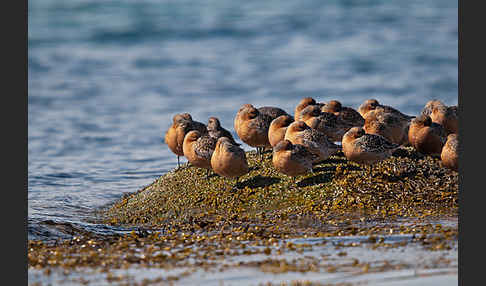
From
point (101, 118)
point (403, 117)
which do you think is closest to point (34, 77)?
point (101, 118)

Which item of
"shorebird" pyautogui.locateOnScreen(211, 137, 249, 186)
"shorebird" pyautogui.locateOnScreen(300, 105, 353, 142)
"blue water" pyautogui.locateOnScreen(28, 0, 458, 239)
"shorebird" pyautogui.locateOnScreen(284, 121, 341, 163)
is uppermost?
"blue water" pyautogui.locateOnScreen(28, 0, 458, 239)

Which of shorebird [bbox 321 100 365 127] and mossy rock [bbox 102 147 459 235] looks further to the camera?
shorebird [bbox 321 100 365 127]

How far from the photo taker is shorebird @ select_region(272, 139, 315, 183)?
8453mm

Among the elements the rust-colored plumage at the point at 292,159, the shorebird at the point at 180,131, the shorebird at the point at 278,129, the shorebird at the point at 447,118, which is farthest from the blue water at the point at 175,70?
the shorebird at the point at 447,118

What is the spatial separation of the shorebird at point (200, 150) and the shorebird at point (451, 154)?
2.88 metres

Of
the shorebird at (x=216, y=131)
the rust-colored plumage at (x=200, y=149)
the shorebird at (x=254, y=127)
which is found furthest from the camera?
the shorebird at (x=216, y=131)

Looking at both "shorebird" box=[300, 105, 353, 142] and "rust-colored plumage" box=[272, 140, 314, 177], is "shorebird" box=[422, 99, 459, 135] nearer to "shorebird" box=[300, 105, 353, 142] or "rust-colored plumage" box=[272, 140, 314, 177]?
"shorebird" box=[300, 105, 353, 142]

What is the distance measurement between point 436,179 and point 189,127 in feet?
12.4

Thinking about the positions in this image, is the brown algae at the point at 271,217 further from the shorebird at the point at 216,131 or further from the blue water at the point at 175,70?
the blue water at the point at 175,70

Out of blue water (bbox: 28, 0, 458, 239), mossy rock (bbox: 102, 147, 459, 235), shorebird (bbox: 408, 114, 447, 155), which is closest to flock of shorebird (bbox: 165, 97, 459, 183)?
shorebird (bbox: 408, 114, 447, 155)

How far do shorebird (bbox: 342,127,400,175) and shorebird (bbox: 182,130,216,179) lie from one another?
1744 millimetres

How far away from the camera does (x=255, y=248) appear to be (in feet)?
22.0

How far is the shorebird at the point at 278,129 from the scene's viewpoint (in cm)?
977

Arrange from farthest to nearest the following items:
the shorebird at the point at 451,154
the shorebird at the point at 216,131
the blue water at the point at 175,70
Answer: the blue water at the point at 175,70, the shorebird at the point at 216,131, the shorebird at the point at 451,154
